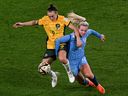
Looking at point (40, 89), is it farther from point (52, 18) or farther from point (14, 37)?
point (14, 37)

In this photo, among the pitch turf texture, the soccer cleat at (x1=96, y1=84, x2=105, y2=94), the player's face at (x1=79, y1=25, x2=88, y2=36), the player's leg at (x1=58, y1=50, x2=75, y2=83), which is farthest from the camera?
the pitch turf texture

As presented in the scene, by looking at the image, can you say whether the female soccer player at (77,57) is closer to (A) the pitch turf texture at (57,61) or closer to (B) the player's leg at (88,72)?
(B) the player's leg at (88,72)

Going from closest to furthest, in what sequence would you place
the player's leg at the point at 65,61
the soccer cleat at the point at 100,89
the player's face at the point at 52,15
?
the player's leg at the point at 65,61
the soccer cleat at the point at 100,89
the player's face at the point at 52,15

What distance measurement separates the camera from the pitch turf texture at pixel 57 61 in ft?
57.1

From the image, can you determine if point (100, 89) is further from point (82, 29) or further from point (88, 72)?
point (82, 29)

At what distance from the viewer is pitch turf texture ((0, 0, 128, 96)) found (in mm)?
17391

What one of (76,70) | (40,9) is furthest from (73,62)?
(40,9)

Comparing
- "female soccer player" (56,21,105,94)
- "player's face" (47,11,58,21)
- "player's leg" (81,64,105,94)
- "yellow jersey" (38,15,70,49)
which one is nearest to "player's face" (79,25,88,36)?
"female soccer player" (56,21,105,94)

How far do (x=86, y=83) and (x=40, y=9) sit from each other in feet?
45.6

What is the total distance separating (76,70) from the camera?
16.7m

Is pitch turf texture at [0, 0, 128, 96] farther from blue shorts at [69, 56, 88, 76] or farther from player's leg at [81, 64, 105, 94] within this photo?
blue shorts at [69, 56, 88, 76]

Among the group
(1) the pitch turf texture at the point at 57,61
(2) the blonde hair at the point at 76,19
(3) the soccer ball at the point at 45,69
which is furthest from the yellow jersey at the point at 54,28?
(1) the pitch turf texture at the point at 57,61

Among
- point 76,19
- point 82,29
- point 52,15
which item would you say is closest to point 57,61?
point 52,15

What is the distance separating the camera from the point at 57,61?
21.6 m
